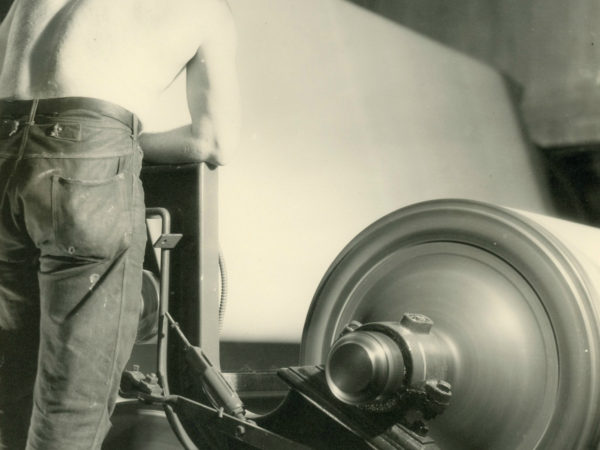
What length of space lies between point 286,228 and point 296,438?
3.83 ft

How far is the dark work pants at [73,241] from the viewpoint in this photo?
1.07 m

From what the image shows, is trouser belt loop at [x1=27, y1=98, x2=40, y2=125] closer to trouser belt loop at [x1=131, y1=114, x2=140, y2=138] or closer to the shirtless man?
the shirtless man

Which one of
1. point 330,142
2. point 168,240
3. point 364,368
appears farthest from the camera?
point 330,142

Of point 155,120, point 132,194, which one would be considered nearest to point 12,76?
point 132,194

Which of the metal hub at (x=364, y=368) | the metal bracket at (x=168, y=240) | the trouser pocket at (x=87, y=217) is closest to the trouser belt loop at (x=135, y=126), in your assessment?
the trouser pocket at (x=87, y=217)

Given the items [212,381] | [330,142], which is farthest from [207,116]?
[330,142]

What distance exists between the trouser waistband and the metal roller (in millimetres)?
510

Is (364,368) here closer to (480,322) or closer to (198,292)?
(480,322)

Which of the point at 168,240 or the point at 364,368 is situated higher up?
the point at 168,240

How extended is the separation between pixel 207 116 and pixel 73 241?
40cm

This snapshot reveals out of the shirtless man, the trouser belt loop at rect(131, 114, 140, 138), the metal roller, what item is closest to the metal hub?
the metal roller

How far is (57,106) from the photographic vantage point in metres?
1.09

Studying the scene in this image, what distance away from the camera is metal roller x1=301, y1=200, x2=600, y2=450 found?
934 millimetres

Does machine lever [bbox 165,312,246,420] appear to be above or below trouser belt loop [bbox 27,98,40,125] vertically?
below
